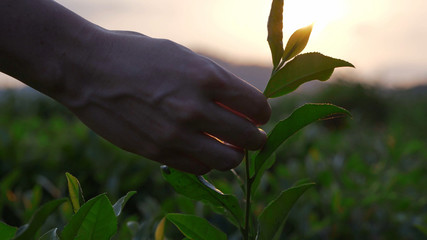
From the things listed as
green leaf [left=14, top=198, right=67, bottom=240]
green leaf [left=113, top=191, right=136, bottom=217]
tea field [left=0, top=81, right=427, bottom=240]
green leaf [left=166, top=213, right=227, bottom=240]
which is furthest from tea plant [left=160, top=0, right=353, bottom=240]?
green leaf [left=14, top=198, right=67, bottom=240]

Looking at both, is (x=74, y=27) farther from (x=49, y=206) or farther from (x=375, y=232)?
(x=375, y=232)

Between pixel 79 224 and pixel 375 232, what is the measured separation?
1.53m

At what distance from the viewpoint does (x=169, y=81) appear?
2.94 feet

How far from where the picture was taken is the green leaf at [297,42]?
99 centimetres

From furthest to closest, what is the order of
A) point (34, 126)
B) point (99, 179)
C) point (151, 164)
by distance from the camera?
1. point (34, 126)
2. point (151, 164)
3. point (99, 179)

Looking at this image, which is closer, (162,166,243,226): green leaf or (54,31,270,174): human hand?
(54,31,270,174): human hand

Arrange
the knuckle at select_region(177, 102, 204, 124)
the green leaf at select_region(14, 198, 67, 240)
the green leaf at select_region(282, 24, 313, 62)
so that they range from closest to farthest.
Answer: the green leaf at select_region(14, 198, 67, 240) → the knuckle at select_region(177, 102, 204, 124) → the green leaf at select_region(282, 24, 313, 62)

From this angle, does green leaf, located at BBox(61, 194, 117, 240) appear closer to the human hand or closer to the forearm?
the human hand

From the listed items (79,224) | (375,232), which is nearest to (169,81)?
(79,224)

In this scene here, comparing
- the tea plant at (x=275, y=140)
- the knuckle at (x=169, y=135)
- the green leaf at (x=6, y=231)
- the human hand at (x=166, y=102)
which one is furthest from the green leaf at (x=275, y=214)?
the green leaf at (x=6, y=231)

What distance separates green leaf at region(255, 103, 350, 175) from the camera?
1.00 metres

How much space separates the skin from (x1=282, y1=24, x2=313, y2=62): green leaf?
0.11m

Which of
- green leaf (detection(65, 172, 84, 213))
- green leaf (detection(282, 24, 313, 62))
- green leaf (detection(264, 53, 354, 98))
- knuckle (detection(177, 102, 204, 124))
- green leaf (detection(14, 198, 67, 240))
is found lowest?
green leaf (detection(65, 172, 84, 213))

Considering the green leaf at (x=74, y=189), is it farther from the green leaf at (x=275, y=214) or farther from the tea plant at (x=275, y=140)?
the green leaf at (x=275, y=214)
